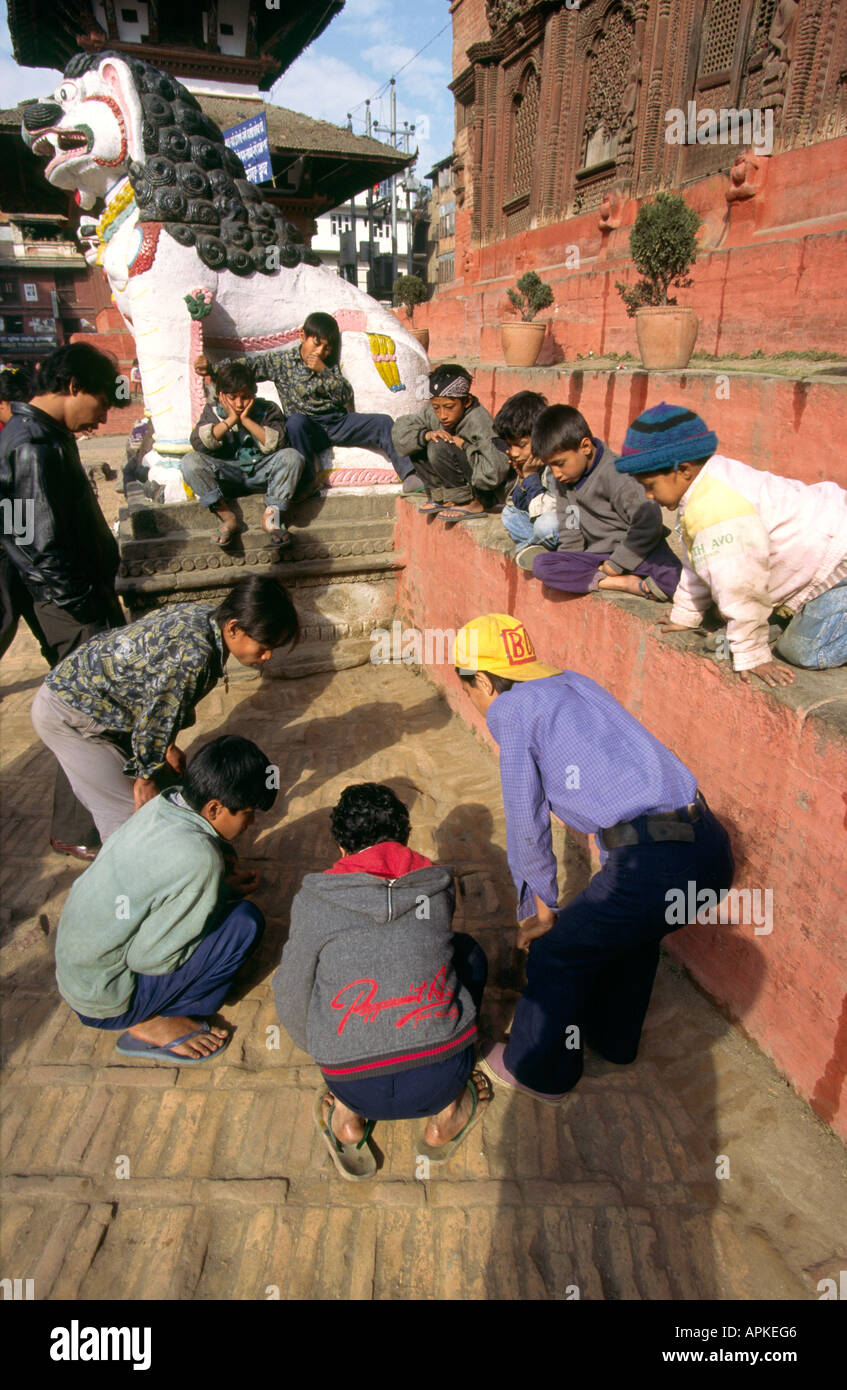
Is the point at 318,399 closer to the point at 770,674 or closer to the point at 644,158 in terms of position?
the point at 770,674

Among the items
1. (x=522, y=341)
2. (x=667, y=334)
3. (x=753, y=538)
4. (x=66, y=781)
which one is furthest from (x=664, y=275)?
(x=66, y=781)

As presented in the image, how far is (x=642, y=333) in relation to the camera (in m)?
6.67

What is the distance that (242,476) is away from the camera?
5.34 meters

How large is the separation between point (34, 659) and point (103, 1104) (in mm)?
4511

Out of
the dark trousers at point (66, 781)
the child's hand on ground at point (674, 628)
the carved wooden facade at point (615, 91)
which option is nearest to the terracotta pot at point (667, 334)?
the carved wooden facade at point (615, 91)

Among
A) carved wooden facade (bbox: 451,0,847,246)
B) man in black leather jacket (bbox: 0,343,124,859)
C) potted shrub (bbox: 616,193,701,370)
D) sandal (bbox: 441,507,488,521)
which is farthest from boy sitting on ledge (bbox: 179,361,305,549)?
carved wooden facade (bbox: 451,0,847,246)

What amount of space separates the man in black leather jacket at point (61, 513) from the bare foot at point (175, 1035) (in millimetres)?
1281

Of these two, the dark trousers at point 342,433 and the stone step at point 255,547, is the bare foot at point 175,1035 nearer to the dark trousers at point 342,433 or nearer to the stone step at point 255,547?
the stone step at point 255,547

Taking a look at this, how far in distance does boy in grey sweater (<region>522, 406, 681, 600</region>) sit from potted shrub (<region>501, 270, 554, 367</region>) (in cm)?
640

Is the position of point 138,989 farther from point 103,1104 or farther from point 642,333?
point 642,333

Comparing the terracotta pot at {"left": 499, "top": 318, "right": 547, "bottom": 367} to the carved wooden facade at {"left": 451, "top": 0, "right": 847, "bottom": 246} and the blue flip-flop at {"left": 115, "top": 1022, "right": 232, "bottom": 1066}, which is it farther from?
the blue flip-flop at {"left": 115, "top": 1022, "right": 232, "bottom": 1066}

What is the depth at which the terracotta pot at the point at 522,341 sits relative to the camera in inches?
350

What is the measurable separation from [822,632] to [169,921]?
2.31 metres
